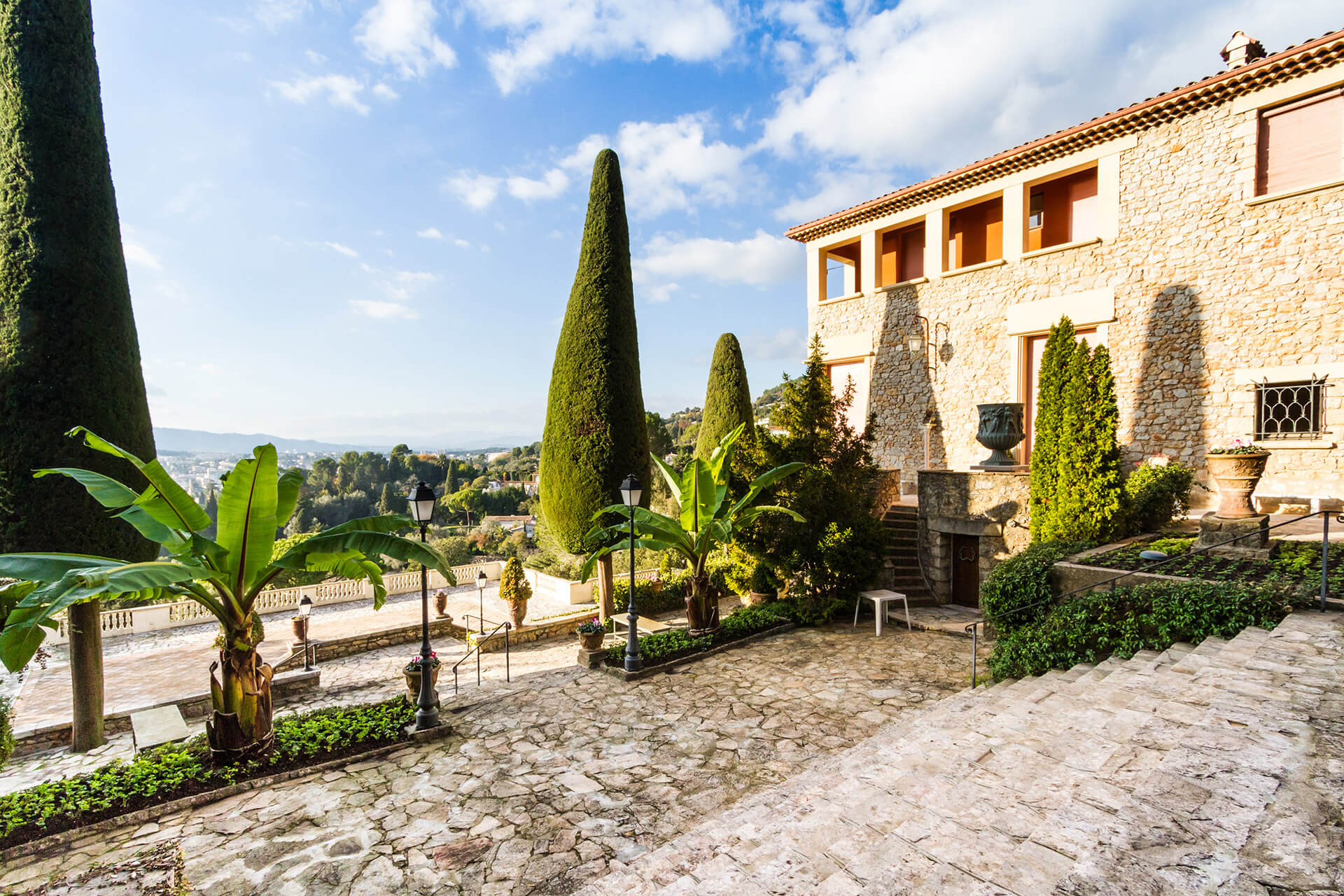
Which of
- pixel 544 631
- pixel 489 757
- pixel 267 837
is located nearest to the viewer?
pixel 267 837

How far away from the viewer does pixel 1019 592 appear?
757cm

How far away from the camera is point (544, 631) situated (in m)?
13.3

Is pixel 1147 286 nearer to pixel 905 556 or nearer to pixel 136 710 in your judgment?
pixel 905 556

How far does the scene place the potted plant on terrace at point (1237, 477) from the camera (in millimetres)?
7188

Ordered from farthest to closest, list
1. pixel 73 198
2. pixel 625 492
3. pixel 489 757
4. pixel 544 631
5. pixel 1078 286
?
1. pixel 544 631
2. pixel 1078 286
3. pixel 625 492
4. pixel 73 198
5. pixel 489 757

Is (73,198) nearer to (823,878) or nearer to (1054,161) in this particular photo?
(823,878)

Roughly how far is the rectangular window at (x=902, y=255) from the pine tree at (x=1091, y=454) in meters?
7.25

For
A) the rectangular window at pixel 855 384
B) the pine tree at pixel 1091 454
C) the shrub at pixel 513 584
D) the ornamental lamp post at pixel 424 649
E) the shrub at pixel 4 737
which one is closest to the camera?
the shrub at pixel 4 737

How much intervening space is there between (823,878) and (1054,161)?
14906 millimetres

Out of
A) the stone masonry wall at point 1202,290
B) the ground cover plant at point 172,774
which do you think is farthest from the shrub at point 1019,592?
the ground cover plant at point 172,774

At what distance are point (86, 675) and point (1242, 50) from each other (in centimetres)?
2116

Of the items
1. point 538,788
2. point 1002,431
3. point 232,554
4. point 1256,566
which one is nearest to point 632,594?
point 538,788

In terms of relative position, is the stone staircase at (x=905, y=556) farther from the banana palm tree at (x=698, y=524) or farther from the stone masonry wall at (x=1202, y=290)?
the stone masonry wall at (x=1202, y=290)

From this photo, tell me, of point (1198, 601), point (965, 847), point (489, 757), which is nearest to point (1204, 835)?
point (965, 847)
